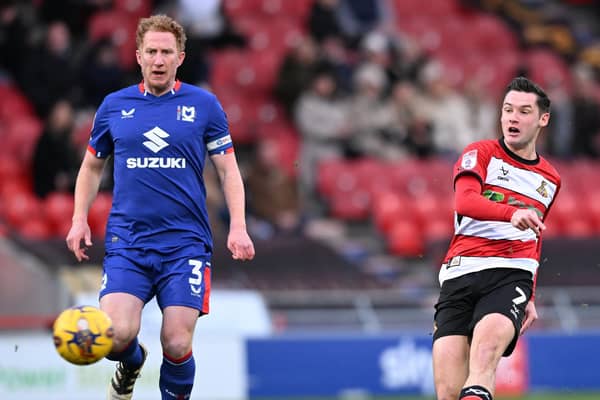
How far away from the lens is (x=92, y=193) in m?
8.69

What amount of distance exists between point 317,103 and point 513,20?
830cm

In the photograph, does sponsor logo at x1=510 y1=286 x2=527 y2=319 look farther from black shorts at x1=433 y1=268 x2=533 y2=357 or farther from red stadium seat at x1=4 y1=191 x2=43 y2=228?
red stadium seat at x1=4 y1=191 x2=43 y2=228

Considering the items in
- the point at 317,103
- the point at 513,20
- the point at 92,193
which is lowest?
the point at 92,193

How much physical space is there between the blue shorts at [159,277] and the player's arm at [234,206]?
11.9 inches

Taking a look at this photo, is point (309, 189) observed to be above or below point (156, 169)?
below

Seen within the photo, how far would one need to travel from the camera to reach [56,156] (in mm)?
16766

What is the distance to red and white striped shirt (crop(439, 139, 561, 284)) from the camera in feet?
27.9

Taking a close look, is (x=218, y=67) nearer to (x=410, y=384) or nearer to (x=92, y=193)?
(x=410, y=384)

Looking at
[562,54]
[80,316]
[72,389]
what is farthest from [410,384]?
[562,54]

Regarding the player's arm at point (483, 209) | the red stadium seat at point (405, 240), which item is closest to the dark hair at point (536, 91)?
the player's arm at point (483, 209)

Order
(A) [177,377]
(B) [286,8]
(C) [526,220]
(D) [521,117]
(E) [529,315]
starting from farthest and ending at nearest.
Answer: (B) [286,8] → (E) [529,315] → (D) [521,117] → (A) [177,377] → (C) [526,220]

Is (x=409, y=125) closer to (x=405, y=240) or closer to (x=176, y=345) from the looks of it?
(x=405, y=240)

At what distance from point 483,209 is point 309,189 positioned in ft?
35.7

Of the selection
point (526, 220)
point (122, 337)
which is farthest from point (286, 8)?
point (526, 220)
